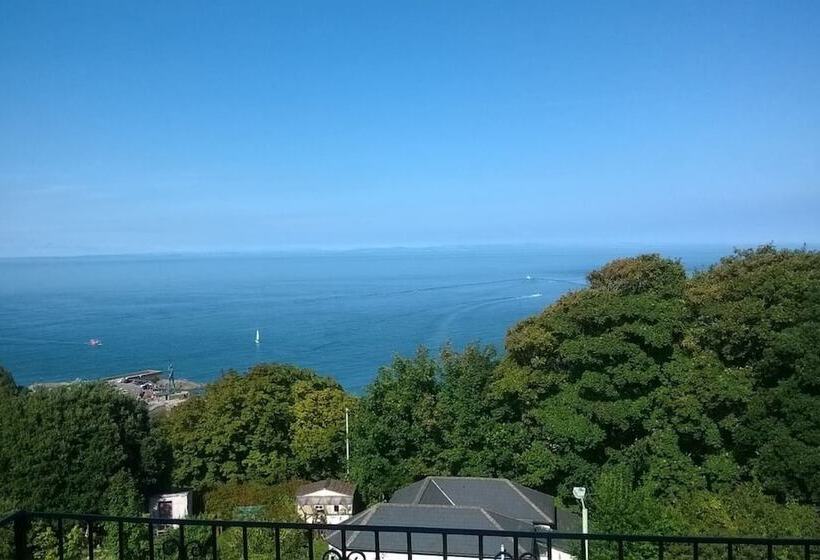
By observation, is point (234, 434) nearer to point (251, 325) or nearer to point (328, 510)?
point (328, 510)

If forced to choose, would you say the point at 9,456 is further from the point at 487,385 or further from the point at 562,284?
the point at 562,284

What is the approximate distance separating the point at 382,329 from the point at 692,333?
128ft

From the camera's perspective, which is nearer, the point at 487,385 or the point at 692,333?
the point at 692,333

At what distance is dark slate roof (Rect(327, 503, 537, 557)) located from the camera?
10.3 meters

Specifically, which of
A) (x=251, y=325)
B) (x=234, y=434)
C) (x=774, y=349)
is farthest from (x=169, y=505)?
(x=251, y=325)

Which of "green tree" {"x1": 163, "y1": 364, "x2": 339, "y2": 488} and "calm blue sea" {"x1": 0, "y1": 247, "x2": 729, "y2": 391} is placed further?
"calm blue sea" {"x1": 0, "y1": 247, "x2": 729, "y2": 391}

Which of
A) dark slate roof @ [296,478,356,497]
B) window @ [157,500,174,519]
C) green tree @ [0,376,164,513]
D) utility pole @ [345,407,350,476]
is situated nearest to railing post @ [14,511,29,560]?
green tree @ [0,376,164,513]

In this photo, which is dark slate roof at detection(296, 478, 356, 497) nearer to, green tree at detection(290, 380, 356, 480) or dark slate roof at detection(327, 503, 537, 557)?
green tree at detection(290, 380, 356, 480)

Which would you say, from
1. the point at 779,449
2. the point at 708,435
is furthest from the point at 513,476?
the point at 779,449

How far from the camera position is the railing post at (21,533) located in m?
2.84

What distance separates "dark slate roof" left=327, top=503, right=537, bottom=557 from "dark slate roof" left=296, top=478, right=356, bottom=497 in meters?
3.60

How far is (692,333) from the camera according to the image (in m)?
13.0

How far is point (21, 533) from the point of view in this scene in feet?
9.45

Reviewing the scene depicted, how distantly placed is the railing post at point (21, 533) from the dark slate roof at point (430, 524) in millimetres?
7802
